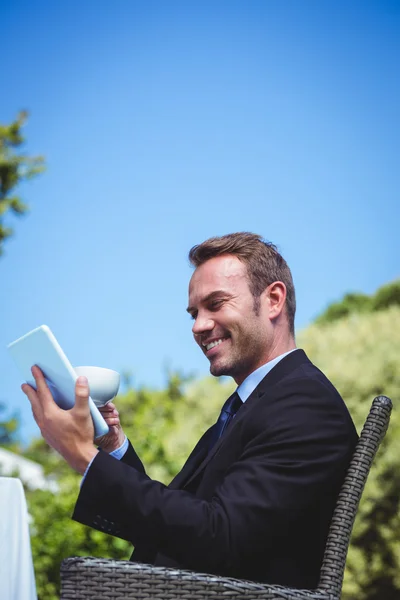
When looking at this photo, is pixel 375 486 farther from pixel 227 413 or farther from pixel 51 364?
pixel 51 364

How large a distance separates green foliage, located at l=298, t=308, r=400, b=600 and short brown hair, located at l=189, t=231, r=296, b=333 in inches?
293

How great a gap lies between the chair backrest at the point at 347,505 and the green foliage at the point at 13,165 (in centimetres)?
814

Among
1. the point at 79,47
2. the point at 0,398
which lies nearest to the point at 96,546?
the point at 0,398

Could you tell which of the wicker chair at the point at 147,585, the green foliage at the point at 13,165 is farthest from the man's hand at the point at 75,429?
the green foliage at the point at 13,165

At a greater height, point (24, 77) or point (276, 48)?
point (276, 48)

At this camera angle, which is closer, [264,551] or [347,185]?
[264,551]

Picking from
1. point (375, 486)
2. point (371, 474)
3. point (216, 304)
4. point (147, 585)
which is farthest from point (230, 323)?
point (371, 474)

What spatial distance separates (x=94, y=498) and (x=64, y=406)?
9.7 inches

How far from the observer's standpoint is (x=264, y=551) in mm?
1515

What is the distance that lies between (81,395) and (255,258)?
79cm

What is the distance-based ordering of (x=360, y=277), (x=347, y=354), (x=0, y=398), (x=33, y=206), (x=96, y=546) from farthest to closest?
A: (x=360, y=277) < (x=347, y=354) < (x=0, y=398) < (x=33, y=206) < (x=96, y=546)

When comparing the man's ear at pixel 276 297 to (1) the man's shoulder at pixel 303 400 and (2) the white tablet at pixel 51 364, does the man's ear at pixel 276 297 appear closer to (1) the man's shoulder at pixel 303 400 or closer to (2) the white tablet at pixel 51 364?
(1) the man's shoulder at pixel 303 400

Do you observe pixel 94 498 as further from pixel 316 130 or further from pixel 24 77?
pixel 316 130

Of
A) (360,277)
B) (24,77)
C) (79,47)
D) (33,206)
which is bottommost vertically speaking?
(33,206)
